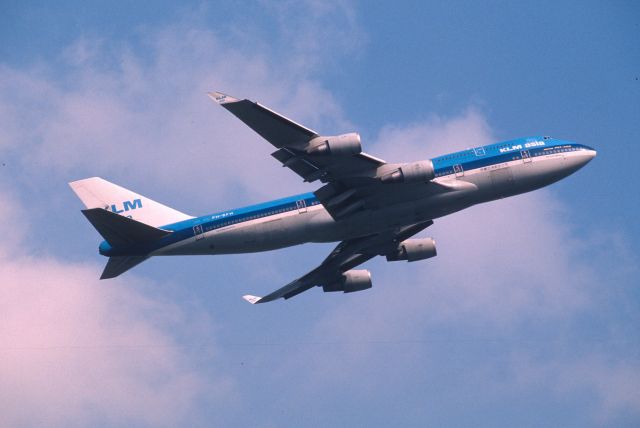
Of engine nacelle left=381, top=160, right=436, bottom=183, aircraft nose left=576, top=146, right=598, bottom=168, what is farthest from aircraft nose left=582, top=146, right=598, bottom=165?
engine nacelle left=381, top=160, right=436, bottom=183

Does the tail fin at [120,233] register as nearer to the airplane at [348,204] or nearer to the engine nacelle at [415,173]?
the airplane at [348,204]

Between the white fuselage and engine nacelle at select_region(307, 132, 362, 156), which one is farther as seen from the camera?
the white fuselage

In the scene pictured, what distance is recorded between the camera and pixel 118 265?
2346 inches

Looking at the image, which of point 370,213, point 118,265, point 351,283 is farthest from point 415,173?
point 118,265

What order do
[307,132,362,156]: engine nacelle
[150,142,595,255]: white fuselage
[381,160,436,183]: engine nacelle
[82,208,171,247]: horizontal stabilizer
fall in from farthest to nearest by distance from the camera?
[150,142,595,255]: white fuselage, [82,208,171,247]: horizontal stabilizer, [381,160,436,183]: engine nacelle, [307,132,362,156]: engine nacelle

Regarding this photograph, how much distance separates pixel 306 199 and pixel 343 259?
9246 millimetres

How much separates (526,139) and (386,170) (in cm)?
1103

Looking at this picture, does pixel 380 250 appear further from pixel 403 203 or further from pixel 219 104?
pixel 219 104

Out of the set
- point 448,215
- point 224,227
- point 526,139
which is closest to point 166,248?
point 224,227

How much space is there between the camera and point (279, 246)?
6031 centimetres

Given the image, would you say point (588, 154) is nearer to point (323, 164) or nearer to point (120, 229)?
point (323, 164)

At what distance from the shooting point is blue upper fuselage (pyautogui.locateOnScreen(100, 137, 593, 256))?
58938 mm

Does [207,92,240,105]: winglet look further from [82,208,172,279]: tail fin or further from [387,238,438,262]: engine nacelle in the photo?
[387,238,438,262]: engine nacelle

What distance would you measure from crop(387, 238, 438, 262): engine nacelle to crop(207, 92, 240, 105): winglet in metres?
22.0
